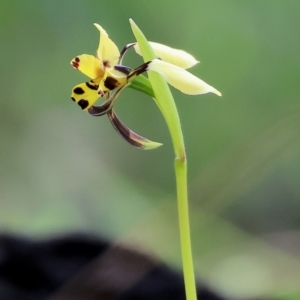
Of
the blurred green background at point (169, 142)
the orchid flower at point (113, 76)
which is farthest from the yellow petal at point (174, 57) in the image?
the blurred green background at point (169, 142)

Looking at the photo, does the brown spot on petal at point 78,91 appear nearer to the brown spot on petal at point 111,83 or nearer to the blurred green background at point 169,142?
the brown spot on petal at point 111,83

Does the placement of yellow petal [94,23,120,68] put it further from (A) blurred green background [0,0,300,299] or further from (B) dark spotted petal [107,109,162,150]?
(A) blurred green background [0,0,300,299]

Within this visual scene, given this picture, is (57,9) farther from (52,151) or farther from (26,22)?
(52,151)

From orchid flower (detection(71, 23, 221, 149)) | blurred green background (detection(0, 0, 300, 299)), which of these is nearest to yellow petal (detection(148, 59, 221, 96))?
orchid flower (detection(71, 23, 221, 149))

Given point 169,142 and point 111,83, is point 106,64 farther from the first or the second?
point 169,142

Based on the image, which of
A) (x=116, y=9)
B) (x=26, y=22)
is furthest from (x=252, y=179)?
(x=26, y=22)

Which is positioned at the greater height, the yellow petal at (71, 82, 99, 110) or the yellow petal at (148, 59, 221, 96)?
the yellow petal at (71, 82, 99, 110)
